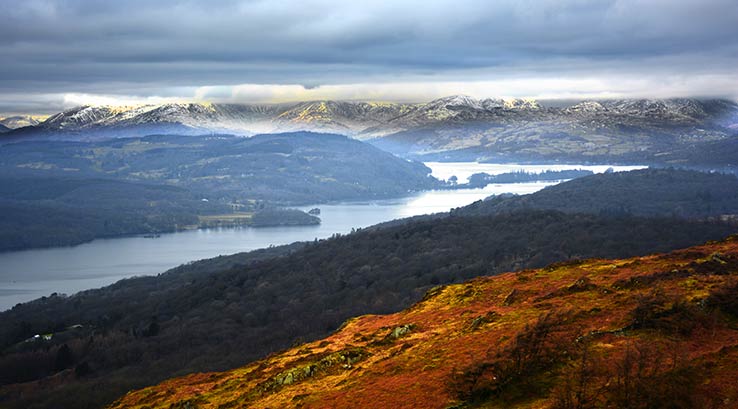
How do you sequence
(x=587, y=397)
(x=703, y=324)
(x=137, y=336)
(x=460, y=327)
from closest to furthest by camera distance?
(x=587, y=397), (x=703, y=324), (x=460, y=327), (x=137, y=336)

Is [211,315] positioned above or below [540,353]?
below

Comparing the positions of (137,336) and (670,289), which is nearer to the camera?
(670,289)

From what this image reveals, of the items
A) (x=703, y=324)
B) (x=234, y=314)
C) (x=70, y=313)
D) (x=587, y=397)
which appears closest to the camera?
(x=587, y=397)

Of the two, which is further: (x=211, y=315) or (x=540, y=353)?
(x=211, y=315)

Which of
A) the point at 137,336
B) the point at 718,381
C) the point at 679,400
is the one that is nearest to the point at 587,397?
the point at 679,400

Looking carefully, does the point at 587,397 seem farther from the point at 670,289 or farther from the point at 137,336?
the point at 137,336
